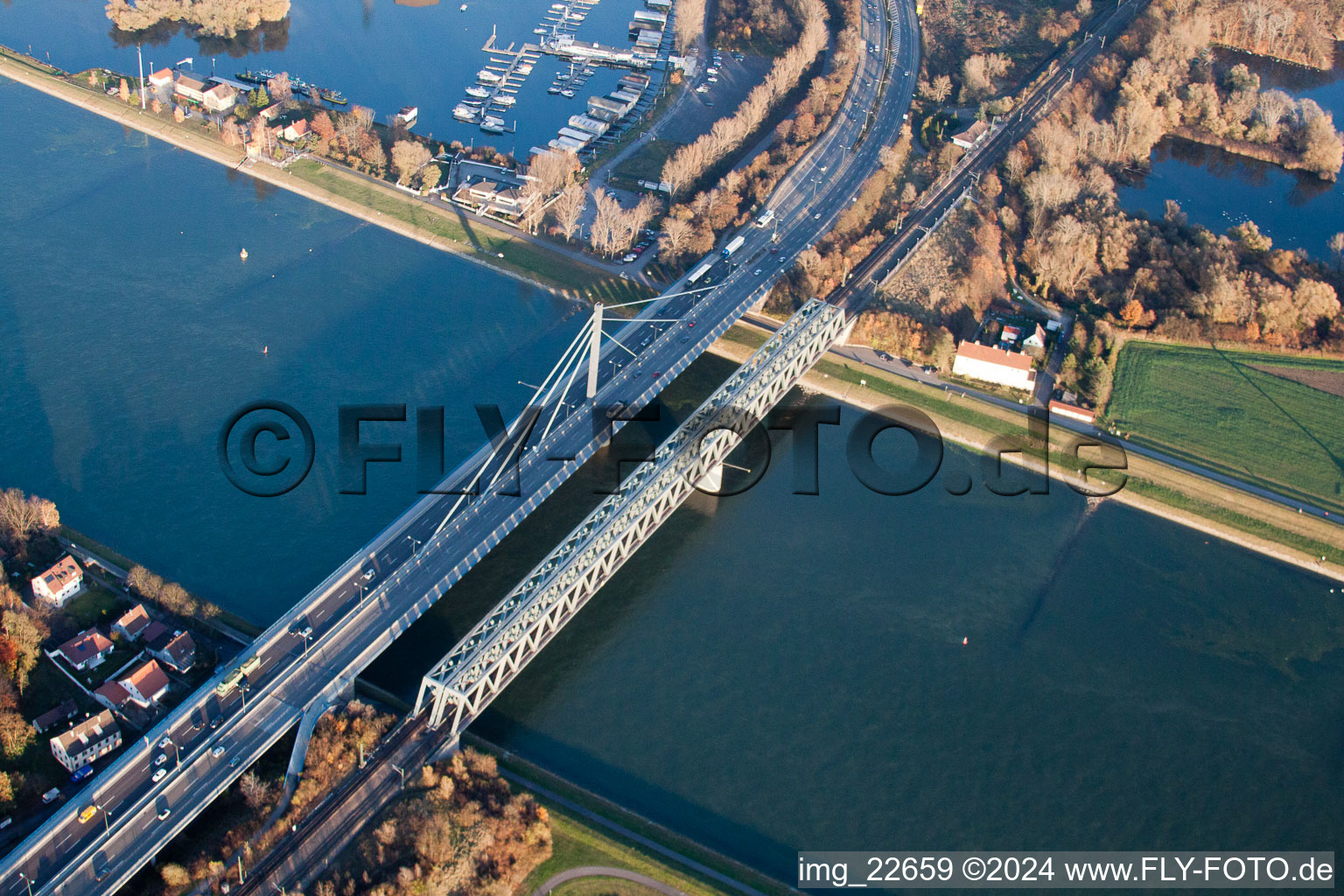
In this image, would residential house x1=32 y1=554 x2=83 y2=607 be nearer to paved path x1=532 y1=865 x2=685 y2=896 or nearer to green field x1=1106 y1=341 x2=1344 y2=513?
paved path x1=532 y1=865 x2=685 y2=896

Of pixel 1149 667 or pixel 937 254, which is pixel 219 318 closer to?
pixel 937 254

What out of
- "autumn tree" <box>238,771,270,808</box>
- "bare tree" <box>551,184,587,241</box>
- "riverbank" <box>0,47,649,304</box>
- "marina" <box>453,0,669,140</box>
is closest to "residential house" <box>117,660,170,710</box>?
"autumn tree" <box>238,771,270,808</box>

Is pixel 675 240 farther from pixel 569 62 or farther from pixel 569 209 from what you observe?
pixel 569 62

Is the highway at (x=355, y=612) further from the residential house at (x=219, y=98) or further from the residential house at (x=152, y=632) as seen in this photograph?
the residential house at (x=219, y=98)

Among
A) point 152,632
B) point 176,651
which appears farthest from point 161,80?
point 176,651

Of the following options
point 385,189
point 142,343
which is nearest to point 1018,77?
point 385,189

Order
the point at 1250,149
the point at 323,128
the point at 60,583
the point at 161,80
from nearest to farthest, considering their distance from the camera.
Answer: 1. the point at 60,583
2. the point at 323,128
3. the point at 161,80
4. the point at 1250,149
